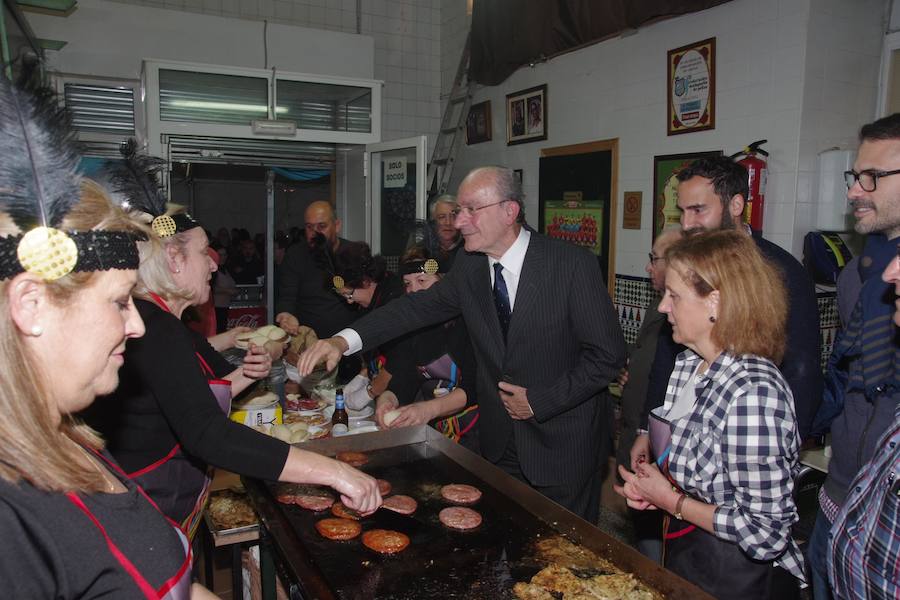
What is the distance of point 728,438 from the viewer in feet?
5.48

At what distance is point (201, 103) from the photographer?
5918 millimetres

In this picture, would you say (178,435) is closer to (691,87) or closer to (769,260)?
(769,260)

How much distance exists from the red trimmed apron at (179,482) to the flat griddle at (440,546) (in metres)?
0.18

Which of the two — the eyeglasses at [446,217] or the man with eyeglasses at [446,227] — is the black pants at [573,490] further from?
the eyeglasses at [446,217]

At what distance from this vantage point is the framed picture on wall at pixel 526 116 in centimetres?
621

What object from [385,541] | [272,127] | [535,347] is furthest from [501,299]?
[272,127]

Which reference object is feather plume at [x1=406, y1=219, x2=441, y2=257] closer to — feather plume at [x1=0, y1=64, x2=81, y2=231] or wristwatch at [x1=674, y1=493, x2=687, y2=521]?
wristwatch at [x1=674, y1=493, x2=687, y2=521]

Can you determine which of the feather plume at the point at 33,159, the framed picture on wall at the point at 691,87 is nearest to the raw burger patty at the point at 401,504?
the feather plume at the point at 33,159

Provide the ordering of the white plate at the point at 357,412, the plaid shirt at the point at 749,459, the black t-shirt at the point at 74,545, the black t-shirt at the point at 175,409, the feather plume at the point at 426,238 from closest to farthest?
1. the black t-shirt at the point at 74,545
2. the plaid shirt at the point at 749,459
3. the black t-shirt at the point at 175,409
4. the white plate at the point at 357,412
5. the feather plume at the point at 426,238

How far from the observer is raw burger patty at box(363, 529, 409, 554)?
1.95m

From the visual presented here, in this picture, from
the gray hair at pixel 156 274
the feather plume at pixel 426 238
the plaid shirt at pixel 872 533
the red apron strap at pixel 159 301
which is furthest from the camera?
the feather plume at pixel 426 238

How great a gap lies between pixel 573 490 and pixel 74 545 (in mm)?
2099

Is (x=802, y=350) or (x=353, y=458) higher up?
(x=802, y=350)

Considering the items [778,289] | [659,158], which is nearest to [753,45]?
[659,158]
